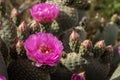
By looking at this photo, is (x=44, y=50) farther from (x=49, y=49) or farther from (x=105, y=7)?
(x=105, y=7)

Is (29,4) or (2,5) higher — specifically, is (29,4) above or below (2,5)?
below

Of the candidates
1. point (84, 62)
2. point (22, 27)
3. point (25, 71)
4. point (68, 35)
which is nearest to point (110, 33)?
point (68, 35)

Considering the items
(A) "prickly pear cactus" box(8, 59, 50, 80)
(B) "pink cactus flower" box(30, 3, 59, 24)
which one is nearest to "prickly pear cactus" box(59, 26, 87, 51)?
(B) "pink cactus flower" box(30, 3, 59, 24)

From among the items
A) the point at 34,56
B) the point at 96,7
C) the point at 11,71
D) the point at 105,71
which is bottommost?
the point at 96,7

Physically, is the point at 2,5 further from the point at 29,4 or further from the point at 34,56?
the point at 29,4

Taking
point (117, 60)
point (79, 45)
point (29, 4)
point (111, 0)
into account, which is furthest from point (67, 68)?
point (111, 0)

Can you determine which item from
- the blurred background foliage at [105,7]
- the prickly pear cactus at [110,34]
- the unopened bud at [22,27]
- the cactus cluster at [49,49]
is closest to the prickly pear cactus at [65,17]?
the cactus cluster at [49,49]
